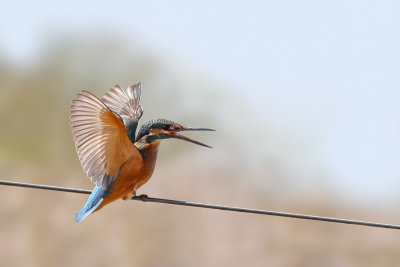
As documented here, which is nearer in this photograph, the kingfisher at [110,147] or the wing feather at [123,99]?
the kingfisher at [110,147]

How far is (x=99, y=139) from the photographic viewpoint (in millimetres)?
3031

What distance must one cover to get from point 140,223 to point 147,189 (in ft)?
3.57

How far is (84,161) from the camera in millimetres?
3053

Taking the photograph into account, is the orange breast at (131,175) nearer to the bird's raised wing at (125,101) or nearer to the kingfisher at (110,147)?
the kingfisher at (110,147)

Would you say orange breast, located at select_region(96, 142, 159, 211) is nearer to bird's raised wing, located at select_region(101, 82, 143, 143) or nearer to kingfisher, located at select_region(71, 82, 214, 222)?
kingfisher, located at select_region(71, 82, 214, 222)

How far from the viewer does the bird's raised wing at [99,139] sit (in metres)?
2.91

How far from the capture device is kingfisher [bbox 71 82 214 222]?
2.94 m

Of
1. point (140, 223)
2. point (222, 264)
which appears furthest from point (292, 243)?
point (140, 223)

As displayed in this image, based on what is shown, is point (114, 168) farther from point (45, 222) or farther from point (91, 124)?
point (45, 222)

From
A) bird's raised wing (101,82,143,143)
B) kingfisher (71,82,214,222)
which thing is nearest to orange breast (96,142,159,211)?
kingfisher (71,82,214,222)

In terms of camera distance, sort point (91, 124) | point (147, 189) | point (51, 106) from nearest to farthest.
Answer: point (91, 124) < point (147, 189) < point (51, 106)

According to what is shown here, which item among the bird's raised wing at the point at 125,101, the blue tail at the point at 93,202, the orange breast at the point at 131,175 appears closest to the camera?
the blue tail at the point at 93,202

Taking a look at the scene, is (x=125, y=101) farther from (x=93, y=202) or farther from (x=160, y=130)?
(x=93, y=202)

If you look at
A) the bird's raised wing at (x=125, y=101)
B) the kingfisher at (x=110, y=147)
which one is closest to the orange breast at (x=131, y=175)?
the kingfisher at (x=110, y=147)
